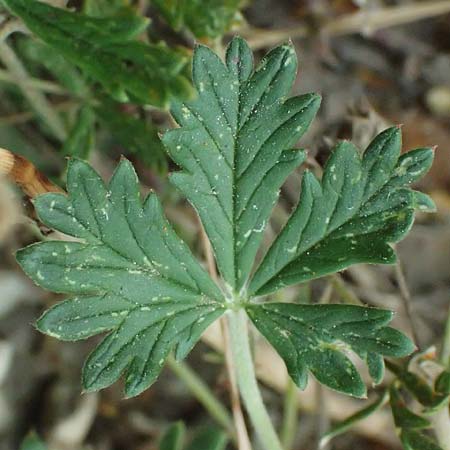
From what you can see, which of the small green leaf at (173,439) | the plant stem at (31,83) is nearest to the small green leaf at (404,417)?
the small green leaf at (173,439)

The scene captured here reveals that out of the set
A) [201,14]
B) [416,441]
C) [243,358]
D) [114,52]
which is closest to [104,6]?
[201,14]


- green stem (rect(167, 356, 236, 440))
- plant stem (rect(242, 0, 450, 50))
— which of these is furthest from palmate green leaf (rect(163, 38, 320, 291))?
plant stem (rect(242, 0, 450, 50))

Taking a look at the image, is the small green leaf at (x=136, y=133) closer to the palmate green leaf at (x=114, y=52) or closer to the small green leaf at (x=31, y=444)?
the palmate green leaf at (x=114, y=52)

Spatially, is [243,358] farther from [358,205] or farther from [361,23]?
[361,23]

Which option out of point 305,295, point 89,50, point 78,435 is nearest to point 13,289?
point 78,435

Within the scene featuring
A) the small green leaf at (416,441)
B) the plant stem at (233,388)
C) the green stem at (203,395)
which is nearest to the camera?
the small green leaf at (416,441)
